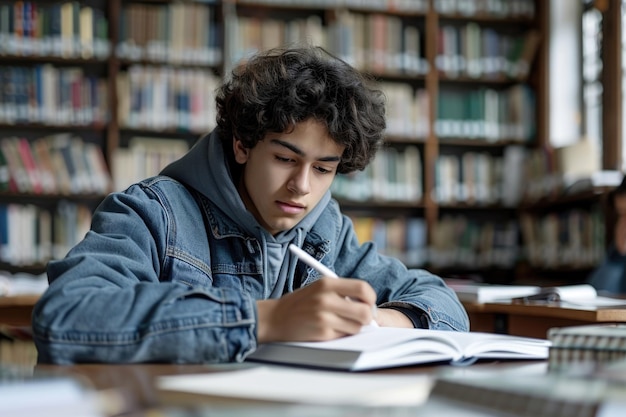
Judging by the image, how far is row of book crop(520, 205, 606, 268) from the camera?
4277 mm

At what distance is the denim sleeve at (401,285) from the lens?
1416 mm

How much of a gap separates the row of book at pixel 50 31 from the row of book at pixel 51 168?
483mm

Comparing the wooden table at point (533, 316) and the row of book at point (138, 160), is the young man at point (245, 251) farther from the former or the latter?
the row of book at point (138, 160)

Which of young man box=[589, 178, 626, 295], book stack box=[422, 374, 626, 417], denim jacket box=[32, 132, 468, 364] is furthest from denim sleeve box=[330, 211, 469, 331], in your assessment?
young man box=[589, 178, 626, 295]

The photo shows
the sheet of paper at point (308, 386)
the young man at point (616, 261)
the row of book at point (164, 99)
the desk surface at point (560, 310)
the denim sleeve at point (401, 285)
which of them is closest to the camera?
the sheet of paper at point (308, 386)

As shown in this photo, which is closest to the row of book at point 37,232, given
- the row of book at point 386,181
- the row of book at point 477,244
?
the row of book at point 386,181

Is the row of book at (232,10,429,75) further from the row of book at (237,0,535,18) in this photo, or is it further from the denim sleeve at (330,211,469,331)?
the denim sleeve at (330,211,469,331)

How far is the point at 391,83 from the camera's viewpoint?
5.20m

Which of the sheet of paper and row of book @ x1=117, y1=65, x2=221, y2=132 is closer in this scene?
the sheet of paper

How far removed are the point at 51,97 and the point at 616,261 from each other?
2.98 meters

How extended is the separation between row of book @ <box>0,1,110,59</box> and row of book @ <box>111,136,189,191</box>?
53 cm

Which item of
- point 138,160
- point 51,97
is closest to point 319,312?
point 138,160

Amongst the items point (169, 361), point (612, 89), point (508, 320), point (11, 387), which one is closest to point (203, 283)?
point (169, 361)

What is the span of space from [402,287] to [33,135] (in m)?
3.66
